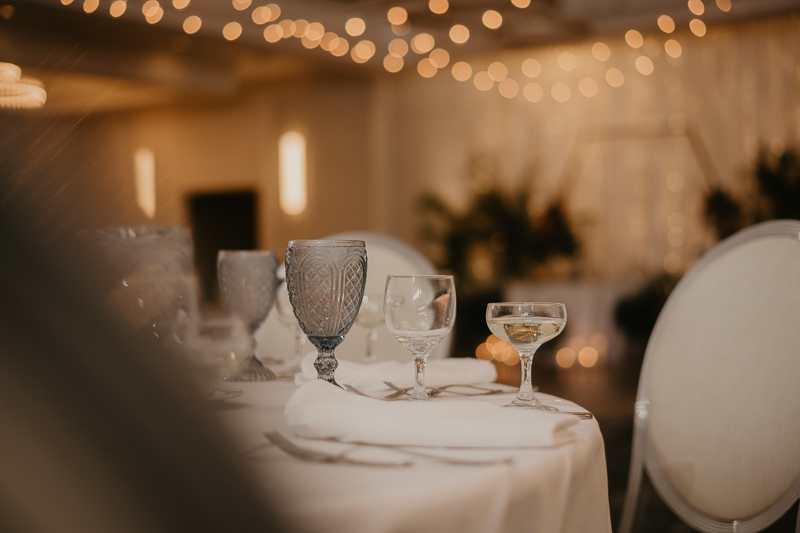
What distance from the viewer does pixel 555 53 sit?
7.66 m

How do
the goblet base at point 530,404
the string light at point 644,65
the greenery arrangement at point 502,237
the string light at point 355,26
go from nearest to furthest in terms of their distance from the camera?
1. the goblet base at point 530,404
2. the greenery arrangement at point 502,237
3. the string light at point 644,65
4. the string light at point 355,26

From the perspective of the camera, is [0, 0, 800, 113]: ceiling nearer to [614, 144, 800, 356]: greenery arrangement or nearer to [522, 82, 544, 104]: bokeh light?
[522, 82, 544, 104]: bokeh light

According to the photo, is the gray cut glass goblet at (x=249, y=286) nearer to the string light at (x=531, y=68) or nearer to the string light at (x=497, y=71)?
the string light at (x=531, y=68)

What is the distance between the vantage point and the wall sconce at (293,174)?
852 centimetres

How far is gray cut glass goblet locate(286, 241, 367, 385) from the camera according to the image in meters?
0.91

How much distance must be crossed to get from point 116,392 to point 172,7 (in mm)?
6558

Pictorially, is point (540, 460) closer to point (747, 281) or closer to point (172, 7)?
point (747, 281)

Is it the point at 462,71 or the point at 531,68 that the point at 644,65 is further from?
the point at 462,71

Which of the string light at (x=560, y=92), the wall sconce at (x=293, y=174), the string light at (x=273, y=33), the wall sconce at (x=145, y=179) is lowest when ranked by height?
the wall sconce at (x=145, y=179)

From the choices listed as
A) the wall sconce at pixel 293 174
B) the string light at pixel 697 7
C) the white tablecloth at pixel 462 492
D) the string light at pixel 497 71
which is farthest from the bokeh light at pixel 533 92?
the white tablecloth at pixel 462 492

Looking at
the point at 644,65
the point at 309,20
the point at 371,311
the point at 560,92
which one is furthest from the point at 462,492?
the point at 560,92

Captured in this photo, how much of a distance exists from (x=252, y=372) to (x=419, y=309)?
1.33 feet

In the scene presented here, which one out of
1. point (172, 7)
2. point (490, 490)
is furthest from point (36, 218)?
point (172, 7)

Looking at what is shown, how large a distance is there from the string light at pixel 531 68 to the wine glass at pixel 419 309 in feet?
24.1
